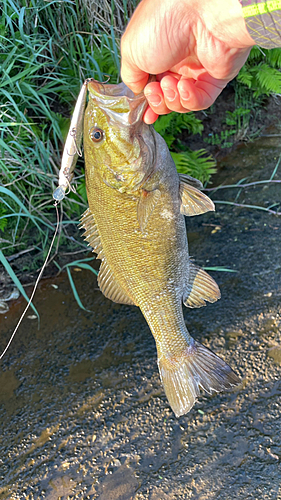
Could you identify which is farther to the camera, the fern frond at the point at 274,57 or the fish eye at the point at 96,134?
the fern frond at the point at 274,57

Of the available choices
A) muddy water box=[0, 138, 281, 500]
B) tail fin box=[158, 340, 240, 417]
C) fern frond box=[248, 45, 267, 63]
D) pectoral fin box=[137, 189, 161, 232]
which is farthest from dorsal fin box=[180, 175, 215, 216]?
fern frond box=[248, 45, 267, 63]

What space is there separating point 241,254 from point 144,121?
1.99 meters

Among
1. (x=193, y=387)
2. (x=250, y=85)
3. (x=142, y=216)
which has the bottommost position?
(x=193, y=387)

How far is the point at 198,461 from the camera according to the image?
7.48ft

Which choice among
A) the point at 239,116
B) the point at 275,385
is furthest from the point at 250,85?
the point at 275,385

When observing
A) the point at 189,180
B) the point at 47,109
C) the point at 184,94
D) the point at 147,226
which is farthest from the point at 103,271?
the point at 47,109

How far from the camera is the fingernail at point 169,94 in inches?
59.4

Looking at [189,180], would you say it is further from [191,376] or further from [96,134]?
[191,376]

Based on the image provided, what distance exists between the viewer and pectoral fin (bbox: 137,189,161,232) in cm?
169

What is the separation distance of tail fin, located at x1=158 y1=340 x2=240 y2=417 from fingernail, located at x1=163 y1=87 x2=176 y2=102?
1318 mm

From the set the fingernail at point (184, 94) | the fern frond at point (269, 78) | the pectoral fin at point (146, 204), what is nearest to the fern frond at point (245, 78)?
the fern frond at point (269, 78)

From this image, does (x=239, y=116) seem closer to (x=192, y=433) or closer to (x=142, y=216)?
(x=142, y=216)

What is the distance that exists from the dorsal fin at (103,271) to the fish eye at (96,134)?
0.40 metres

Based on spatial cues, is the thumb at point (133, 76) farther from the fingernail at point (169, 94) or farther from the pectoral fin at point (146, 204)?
the pectoral fin at point (146, 204)
